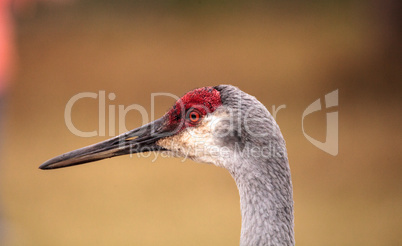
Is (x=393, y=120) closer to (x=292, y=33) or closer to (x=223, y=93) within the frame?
(x=292, y=33)

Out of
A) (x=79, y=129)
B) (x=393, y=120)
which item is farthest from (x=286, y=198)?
(x=393, y=120)

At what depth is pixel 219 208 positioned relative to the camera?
3012mm

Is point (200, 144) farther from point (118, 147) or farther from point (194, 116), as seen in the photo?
point (118, 147)

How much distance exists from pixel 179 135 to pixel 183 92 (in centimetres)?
264

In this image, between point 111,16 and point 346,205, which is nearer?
point 346,205

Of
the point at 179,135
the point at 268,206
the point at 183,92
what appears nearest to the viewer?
the point at 268,206

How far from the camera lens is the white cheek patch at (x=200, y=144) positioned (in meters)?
1.09

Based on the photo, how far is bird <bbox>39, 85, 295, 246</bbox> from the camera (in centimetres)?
103

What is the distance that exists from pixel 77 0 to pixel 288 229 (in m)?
3.58

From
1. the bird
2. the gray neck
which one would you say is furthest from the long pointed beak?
the gray neck

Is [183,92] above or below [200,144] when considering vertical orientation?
above

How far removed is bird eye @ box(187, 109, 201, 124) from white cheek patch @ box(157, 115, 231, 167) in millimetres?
14

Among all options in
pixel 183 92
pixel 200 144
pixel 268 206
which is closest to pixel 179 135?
pixel 200 144

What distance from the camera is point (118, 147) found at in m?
1.15
